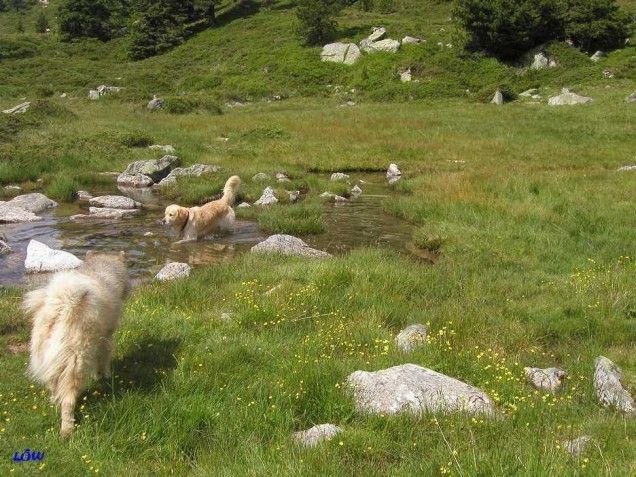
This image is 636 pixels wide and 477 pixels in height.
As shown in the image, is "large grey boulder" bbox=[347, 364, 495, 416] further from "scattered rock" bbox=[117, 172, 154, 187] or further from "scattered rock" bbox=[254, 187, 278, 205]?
"scattered rock" bbox=[117, 172, 154, 187]

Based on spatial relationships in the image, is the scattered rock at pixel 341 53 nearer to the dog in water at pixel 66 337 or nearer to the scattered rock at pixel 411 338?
the scattered rock at pixel 411 338

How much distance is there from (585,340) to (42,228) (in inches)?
453

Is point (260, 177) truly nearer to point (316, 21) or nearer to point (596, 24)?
point (596, 24)

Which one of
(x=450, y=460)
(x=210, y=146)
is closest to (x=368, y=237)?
(x=450, y=460)

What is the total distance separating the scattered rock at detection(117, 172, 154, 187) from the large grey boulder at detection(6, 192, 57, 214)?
125 inches

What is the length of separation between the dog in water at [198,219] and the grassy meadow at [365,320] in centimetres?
109

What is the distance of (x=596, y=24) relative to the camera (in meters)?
42.3

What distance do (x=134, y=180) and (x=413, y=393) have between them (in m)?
15.6

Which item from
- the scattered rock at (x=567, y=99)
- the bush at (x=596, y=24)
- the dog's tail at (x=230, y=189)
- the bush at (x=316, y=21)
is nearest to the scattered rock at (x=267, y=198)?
the dog's tail at (x=230, y=189)

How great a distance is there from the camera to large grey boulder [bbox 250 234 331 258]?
1112 cm

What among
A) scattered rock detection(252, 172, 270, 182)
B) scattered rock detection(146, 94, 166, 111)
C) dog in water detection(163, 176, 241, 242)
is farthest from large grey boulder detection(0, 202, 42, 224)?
scattered rock detection(146, 94, 166, 111)

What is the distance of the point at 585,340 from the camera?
24.0 feet

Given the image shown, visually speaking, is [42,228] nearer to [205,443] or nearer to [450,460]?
[205,443]

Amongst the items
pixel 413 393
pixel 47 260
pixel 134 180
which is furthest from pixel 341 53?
pixel 413 393
